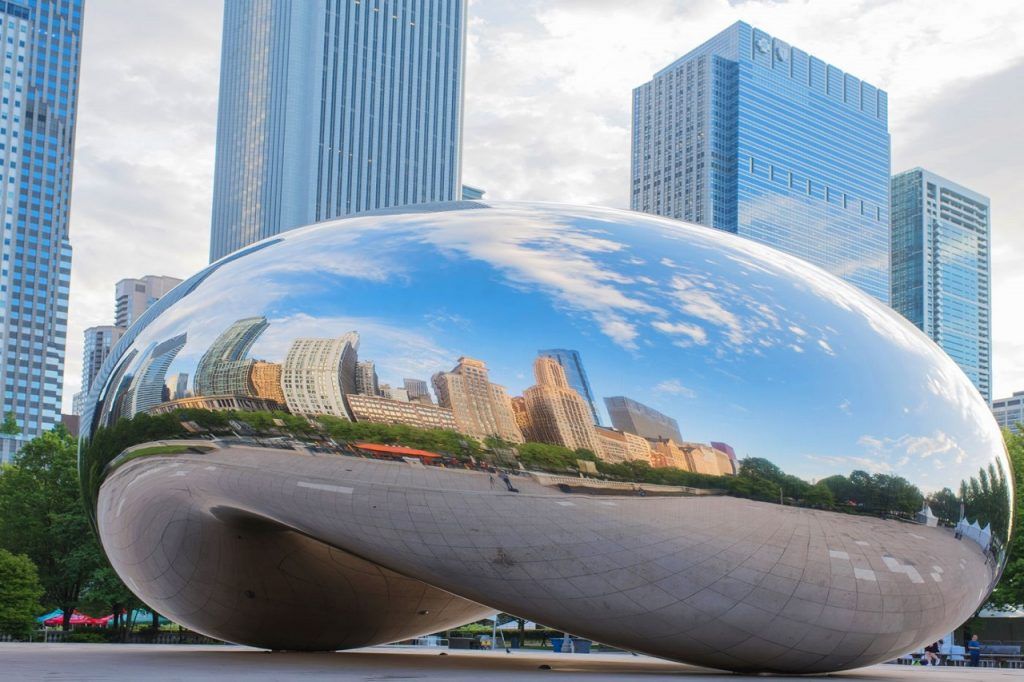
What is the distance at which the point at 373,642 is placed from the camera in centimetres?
1902

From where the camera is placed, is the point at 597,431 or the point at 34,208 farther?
the point at 34,208

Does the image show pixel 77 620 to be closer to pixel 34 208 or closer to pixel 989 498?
pixel 989 498

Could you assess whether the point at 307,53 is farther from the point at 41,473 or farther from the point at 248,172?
the point at 41,473

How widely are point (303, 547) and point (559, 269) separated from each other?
587 cm

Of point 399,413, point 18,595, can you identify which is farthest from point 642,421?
point 18,595

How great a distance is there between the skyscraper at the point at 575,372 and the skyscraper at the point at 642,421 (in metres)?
0.21

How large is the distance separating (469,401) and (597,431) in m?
1.38

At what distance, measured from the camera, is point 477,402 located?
40.4ft

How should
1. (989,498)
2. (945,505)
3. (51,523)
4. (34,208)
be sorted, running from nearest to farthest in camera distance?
1. (945,505)
2. (989,498)
3. (51,523)
4. (34,208)

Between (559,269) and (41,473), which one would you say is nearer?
(559,269)

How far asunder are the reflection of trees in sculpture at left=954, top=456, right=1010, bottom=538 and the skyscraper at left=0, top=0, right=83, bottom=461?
179675 mm

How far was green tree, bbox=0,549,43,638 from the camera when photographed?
37.7m

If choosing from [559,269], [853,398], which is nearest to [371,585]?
[559,269]

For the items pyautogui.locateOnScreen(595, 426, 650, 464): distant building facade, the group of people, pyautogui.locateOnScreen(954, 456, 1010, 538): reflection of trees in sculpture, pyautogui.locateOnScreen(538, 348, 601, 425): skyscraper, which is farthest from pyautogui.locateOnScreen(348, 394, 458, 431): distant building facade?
the group of people
